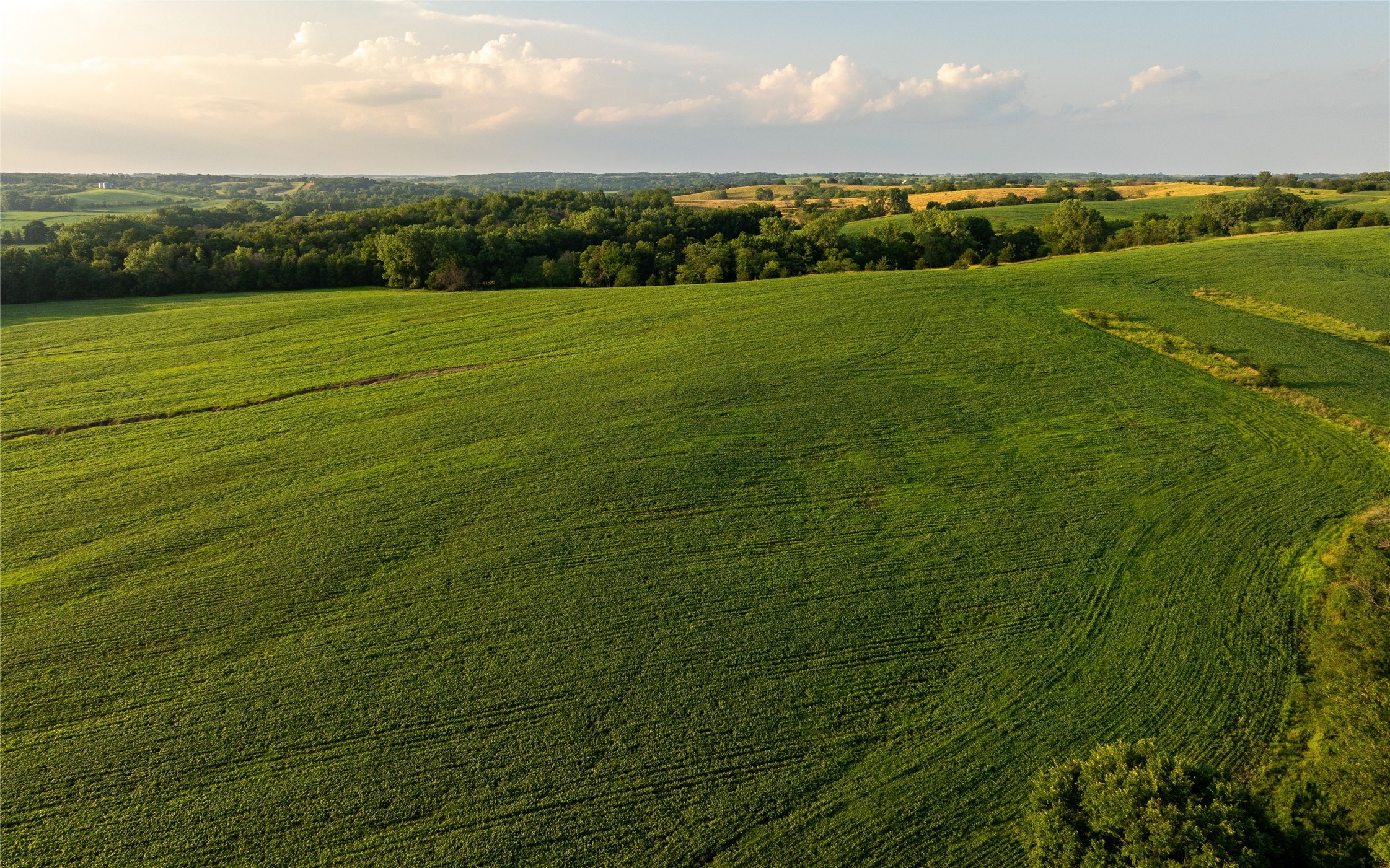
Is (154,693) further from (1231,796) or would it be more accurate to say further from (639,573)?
(1231,796)

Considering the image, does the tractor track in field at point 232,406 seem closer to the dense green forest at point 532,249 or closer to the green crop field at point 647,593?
the green crop field at point 647,593

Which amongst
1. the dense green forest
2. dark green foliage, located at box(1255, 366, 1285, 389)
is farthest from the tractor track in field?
dark green foliage, located at box(1255, 366, 1285, 389)

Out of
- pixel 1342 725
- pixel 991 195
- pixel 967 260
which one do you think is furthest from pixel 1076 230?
pixel 1342 725

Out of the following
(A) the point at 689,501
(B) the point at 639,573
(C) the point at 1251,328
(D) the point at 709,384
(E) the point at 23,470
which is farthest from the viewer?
(C) the point at 1251,328

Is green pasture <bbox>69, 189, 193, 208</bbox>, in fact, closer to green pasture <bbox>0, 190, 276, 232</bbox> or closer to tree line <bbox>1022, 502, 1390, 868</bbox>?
green pasture <bbox>0, 190, 276, 232</bbox>

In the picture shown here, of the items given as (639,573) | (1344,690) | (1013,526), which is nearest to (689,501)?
(639,573)

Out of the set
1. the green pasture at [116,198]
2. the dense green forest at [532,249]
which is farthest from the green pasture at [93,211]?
the dense green forest at [532,249]

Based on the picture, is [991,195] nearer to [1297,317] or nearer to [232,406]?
[1297,317]
